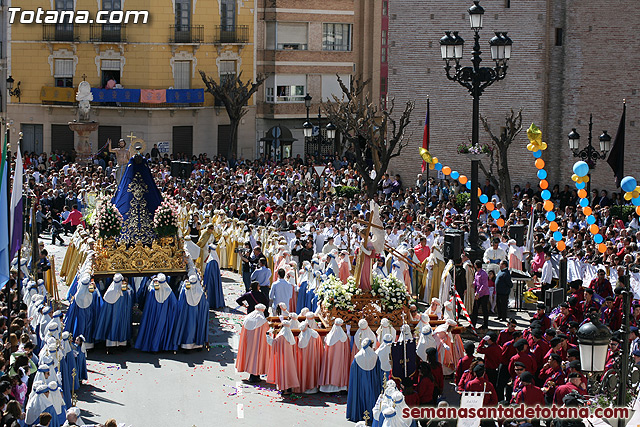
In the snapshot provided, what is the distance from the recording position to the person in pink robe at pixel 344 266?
67.5 feet

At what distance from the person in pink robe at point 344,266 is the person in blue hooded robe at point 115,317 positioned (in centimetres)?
409

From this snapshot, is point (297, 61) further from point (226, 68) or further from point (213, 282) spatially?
point (213, 282)

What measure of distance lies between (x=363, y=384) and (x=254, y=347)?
8.16 ft

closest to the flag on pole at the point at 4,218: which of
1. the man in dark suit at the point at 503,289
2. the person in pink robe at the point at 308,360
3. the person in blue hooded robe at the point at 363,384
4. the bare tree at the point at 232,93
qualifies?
the person in pink robe at the point at 308,360

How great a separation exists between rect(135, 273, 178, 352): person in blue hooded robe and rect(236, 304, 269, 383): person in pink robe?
6.32 feet

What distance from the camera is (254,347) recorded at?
17.1m

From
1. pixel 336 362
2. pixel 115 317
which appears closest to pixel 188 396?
pixel 336 362

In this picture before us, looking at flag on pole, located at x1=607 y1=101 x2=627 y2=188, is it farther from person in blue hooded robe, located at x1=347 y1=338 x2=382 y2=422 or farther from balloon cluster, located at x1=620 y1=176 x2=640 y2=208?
person in blue hooded robe, located at x1=347 y1=338 x2=382 y2=422

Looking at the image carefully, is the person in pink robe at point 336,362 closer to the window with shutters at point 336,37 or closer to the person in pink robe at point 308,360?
the person in pink robe at point 308,360

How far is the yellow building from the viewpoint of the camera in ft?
157

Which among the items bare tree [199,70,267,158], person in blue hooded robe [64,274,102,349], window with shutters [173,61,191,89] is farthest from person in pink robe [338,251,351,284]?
window with shutters [173,61,191,89]

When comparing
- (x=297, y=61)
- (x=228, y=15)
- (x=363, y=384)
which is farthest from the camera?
(x=297, y=61)

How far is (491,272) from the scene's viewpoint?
21453mm

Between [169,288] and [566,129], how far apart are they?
2169 cm
